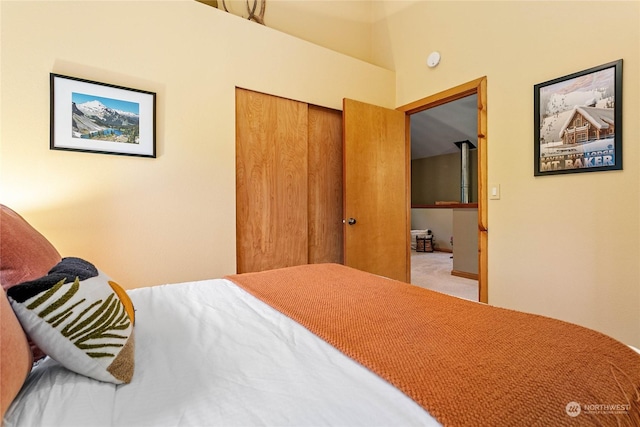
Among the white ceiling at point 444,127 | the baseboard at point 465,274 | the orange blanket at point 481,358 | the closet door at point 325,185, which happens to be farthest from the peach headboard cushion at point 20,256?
the white ceiling at point 444,127

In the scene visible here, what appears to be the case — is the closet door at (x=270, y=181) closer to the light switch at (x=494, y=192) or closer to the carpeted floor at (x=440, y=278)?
the light switch at (x=494, y=192)

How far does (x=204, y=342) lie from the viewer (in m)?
0.88

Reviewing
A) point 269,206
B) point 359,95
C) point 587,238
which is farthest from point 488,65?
point 269,206

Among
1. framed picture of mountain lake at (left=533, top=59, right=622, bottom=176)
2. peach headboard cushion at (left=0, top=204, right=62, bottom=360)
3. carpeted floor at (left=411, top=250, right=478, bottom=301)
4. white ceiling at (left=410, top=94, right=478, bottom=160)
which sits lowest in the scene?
carpeted floor at (left=411, top=250, right=478, bottom=301)

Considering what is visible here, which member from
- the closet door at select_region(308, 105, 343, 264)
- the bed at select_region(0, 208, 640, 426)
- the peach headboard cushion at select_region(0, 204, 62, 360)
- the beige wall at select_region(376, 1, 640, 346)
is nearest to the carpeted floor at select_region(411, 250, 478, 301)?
the beige wall at select_region(376, 1, 640, 346)

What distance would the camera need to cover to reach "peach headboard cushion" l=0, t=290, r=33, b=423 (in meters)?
0.54

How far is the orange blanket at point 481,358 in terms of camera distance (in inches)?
23.5

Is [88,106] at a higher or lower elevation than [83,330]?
higher

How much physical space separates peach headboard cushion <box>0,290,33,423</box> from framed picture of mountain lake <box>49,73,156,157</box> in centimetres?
164

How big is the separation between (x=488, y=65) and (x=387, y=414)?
2.83 m

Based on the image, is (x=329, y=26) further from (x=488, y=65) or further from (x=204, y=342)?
(x=204, y=342)

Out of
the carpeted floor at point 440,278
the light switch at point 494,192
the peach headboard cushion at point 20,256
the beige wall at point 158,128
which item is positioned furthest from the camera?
the carpeted floor at point 440,278

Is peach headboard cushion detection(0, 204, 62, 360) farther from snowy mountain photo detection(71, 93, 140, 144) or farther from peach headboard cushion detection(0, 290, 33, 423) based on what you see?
snowy mountain photo detection(71, 93, 140, 144)

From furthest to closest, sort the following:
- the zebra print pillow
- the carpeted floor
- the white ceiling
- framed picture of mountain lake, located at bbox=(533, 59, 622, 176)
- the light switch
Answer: the white ceiling, the carpeted floor, the light switch, framed picture of mountain lake, located at bbox=(533, 59, 622, 176), the zebra print pillow
